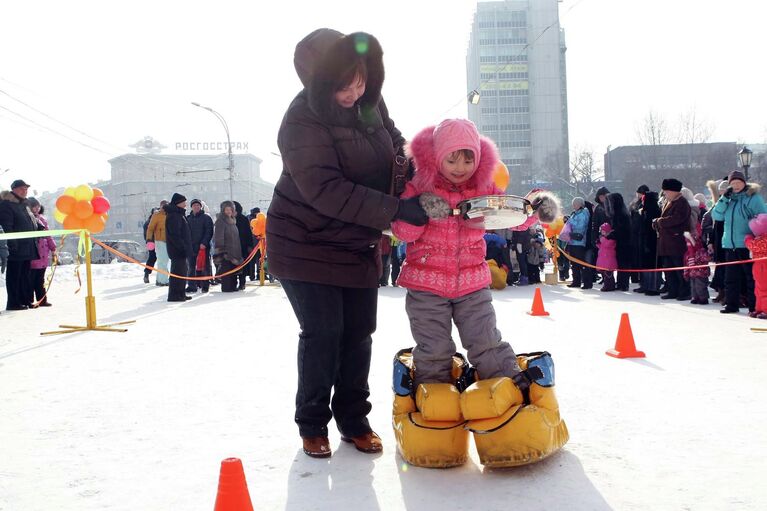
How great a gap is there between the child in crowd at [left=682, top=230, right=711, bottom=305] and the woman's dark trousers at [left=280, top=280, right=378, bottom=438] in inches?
295

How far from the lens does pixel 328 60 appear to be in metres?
2.88

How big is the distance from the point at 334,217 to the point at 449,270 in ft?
2.05

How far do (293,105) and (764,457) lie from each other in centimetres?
271

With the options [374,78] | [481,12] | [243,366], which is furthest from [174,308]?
[481,12]

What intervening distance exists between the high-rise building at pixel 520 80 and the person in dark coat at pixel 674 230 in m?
100

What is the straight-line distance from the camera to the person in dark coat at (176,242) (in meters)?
11.2

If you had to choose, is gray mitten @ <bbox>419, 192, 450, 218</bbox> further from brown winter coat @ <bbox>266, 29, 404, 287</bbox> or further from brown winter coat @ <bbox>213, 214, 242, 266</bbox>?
brown winter coat @ <bbox>213, 214, 242, 266</bbox>

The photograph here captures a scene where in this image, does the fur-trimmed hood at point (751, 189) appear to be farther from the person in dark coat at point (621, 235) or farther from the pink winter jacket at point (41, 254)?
the pink winter jacket at point (41, 254)

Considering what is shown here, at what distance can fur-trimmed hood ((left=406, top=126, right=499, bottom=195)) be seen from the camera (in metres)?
3.10

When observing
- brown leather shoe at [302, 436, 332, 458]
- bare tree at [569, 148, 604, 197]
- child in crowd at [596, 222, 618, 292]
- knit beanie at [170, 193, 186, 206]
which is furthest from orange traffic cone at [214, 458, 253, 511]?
bare tree at [569, 148, 604, 197]

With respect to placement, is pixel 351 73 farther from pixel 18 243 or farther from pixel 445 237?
pixel 18 243

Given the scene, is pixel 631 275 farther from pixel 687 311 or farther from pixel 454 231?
pixel 454 231

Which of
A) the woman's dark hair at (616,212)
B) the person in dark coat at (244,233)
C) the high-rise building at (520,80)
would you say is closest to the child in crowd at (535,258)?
the woman's dark hair at (616,212)

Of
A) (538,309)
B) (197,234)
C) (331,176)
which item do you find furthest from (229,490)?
(197,234)
